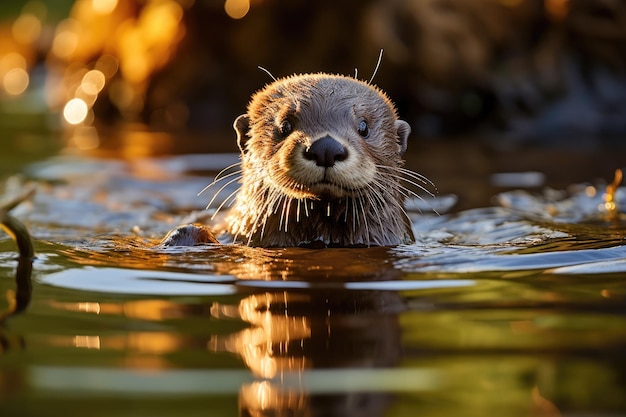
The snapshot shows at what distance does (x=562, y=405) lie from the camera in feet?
6.31

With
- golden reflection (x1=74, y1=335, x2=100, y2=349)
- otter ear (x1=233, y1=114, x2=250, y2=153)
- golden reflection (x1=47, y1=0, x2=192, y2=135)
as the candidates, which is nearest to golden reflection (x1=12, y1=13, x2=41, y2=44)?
golden reflection (x1=47, y1=0, x2=192, y2=135)

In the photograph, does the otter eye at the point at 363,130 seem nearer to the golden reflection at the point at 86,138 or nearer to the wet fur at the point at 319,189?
the wet fur at the point at 319,189

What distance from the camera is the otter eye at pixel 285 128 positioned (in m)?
4.04

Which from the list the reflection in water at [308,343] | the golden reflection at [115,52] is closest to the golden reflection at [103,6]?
the golden reflection at [115,52]

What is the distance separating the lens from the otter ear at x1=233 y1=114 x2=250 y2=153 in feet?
14.7

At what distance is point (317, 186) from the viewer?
3.66 m

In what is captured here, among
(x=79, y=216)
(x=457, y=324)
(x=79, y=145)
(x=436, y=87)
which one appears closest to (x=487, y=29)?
(x=436, y=87)

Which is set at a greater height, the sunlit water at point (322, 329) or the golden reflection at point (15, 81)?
the golden reflection at point (15, 81)

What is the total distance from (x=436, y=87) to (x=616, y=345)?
24.1ft

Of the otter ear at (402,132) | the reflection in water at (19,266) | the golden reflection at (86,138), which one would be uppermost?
the golden reflection at (86,138)

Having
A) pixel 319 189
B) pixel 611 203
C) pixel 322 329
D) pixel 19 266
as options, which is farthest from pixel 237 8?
pixel 322 329

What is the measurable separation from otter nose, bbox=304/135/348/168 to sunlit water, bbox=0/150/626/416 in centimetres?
37

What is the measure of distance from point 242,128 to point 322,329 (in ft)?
6.94

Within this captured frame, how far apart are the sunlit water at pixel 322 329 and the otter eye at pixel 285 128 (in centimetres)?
55
